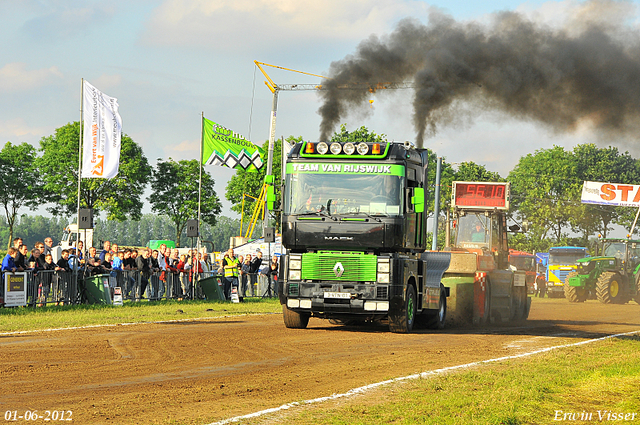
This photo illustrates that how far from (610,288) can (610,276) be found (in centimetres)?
53

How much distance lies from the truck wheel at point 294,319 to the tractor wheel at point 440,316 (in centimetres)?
312

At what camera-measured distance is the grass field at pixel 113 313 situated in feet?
54.3

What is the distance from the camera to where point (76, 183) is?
64.8m

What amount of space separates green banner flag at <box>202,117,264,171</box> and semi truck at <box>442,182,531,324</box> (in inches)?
442

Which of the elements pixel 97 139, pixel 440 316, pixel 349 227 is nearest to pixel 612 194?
pixel 440 316

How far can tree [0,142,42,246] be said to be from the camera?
64.6 m

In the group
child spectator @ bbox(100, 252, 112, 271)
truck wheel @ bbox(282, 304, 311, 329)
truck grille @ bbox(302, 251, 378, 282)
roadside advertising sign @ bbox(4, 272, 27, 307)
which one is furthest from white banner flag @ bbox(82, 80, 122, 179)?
truck grille @ bbox(302, 251, 378, 282)

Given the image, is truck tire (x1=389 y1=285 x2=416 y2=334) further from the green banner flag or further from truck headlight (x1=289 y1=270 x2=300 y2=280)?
the green banner flag

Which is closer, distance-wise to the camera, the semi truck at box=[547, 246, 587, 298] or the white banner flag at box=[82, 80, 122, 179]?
the white banner flag at box=[82, 80, 122, 179]

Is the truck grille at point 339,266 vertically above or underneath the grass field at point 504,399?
above

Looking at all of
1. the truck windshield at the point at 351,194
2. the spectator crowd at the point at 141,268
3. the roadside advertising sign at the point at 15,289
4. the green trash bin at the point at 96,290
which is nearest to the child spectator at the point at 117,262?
the spectator crowd at the point at 141,268

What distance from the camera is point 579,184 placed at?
2965 inches

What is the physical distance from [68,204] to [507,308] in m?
51.8

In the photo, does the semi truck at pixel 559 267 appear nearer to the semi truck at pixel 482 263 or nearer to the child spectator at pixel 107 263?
the semi truck at pixel 482 263
